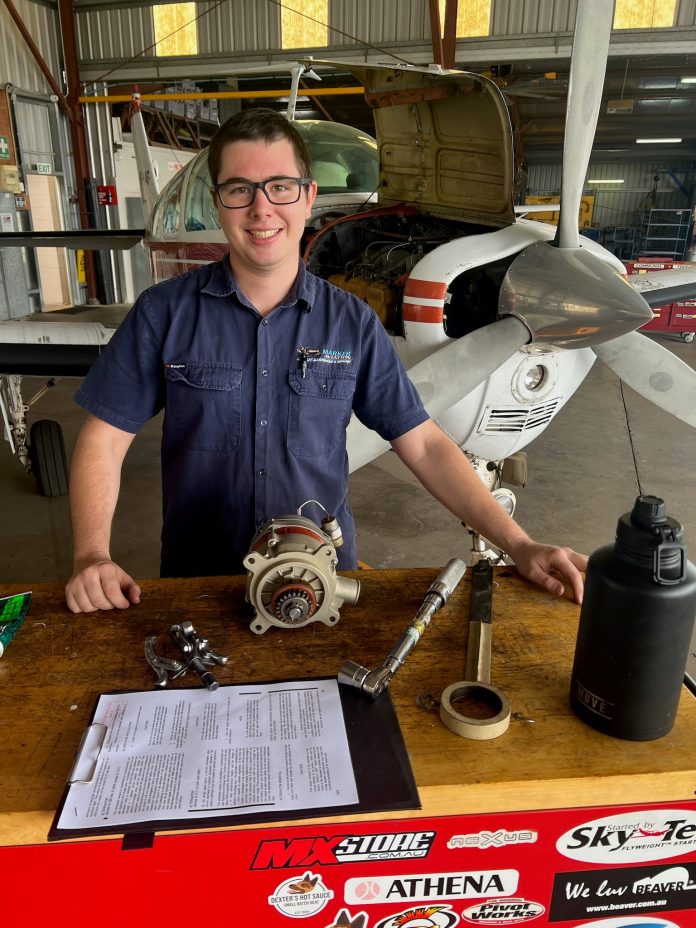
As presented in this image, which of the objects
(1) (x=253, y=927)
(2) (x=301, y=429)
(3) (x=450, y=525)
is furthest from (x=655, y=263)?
(1) (x=253, y=927)

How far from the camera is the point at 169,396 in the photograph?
59.7 inches

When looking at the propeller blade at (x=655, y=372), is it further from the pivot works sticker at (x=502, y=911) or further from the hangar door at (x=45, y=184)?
the hangar door at (x=45, y=184)

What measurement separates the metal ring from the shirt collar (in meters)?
0.89

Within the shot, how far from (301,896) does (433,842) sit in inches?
6.8

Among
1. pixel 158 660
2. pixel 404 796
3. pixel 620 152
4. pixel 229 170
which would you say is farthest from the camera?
pixel 620 152

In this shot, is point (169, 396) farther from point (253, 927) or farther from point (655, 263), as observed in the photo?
point (655, 263)

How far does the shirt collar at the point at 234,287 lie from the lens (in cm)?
149

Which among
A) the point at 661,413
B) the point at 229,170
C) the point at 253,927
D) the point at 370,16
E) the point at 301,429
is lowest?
the point at 661,413

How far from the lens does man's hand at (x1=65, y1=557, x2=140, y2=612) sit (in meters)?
1.23

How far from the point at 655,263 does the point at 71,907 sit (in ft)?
44.2

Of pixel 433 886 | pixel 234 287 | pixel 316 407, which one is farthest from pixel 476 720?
pixel 234 287

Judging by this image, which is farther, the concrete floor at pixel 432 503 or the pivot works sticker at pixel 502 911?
the concrete floor at pixel 432 503

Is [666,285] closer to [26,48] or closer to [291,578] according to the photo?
[291,578]

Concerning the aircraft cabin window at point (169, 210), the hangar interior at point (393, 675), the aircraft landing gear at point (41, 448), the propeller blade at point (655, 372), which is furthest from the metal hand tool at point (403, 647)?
the aircraft cabin window at point (169, 210)
